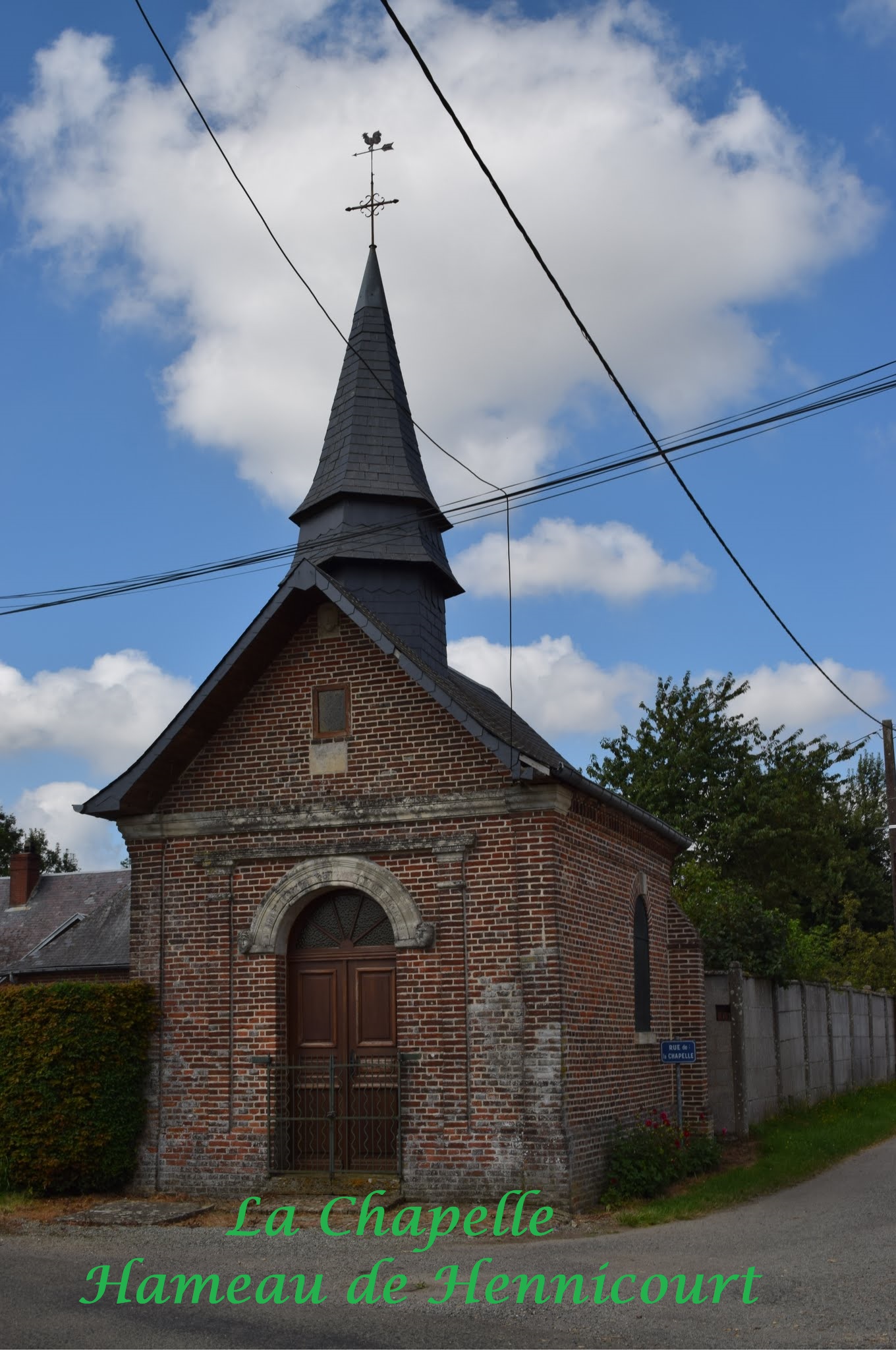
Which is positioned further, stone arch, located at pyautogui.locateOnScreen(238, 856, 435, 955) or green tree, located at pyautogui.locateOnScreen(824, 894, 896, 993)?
green tree, located at pyautogui.locateOnScreen(824, 894, 896, 993)

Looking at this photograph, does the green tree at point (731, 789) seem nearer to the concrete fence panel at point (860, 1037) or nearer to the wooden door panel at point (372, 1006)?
the concrete fence panel at point (860, 1037)

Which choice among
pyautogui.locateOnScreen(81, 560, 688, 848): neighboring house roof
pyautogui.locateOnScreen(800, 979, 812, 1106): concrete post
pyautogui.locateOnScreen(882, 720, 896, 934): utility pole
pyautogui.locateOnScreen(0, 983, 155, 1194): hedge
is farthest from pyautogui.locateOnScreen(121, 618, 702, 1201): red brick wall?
pyautogui.locateOnScreen(882, 720, 896, 934): utility pole

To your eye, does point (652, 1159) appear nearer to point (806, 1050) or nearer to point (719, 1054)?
point (719, 1054)

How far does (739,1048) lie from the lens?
18.0m

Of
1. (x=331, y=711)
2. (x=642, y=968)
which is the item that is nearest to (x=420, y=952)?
(x=331, y=711)

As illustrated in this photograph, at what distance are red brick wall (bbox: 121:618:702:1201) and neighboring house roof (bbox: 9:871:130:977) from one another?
1451cm

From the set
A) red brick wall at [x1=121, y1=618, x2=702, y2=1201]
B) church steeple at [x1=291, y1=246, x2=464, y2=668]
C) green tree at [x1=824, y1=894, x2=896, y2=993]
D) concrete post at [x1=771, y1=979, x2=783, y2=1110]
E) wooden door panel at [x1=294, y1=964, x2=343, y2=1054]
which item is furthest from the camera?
green tree at [x1=824, y1=894, x2=896, y2=993]

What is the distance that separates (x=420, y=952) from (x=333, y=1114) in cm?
181

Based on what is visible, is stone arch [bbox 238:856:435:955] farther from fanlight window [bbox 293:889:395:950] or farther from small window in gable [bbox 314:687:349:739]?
small window in gable [bbox 314:687:349:739]

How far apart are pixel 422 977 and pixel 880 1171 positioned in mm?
6191

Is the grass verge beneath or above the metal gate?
beneath

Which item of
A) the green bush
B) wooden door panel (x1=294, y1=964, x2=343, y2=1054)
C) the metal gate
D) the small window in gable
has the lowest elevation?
the green bush

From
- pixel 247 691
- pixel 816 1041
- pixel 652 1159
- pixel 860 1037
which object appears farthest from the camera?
pixel 860 1037

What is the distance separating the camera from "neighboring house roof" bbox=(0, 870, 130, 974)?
3341 cm
